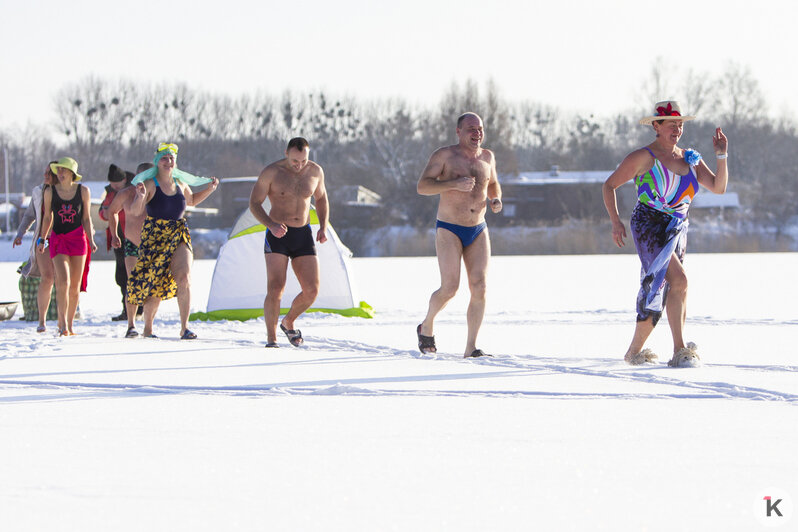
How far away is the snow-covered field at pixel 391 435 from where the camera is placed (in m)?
3.16

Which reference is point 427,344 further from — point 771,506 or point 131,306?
point 771,506

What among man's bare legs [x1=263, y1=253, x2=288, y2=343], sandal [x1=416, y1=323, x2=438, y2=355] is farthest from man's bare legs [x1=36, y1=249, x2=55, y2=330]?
sandal [x1=416, y1=323, x2=438, y2=355]

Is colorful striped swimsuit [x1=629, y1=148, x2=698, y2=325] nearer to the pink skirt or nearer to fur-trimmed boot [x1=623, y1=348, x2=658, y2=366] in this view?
fur-trimmed boot [x1=623, y1=348, x2=658, y2=366]

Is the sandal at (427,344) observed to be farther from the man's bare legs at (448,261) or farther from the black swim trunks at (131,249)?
the black swim trunks at (131,249)

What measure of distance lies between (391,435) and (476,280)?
3.05m

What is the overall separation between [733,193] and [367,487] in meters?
67.2

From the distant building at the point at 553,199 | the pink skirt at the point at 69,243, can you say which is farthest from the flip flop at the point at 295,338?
the distant building at the point at 553,199

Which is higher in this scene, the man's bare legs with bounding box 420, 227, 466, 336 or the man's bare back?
the man's bare back

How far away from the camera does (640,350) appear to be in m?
6.93

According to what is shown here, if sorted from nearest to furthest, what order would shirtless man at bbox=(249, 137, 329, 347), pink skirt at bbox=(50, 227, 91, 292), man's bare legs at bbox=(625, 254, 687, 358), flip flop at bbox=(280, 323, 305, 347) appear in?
man's bare legs at bbox=(625, 254, 687, 358) → shirtless man at bbox=(249, 137, 329, 347) → flip flop at bbox=(280, 323, 305, 347) → pink skirt at bbox=(50, 227, 91, 292)

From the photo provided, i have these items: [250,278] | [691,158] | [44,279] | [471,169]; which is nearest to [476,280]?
A: [471,169]

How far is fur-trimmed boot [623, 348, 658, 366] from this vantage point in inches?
270

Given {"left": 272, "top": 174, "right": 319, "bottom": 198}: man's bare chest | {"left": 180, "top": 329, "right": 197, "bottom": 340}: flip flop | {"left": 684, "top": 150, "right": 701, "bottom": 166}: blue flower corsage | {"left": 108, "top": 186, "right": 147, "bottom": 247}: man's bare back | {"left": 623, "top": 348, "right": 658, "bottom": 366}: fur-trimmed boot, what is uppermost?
{"left": 684, "top": 150, "right": 701, "bottom": 166}: blue flower corsage

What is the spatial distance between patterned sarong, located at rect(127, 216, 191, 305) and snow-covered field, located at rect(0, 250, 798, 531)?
1.46 ft
